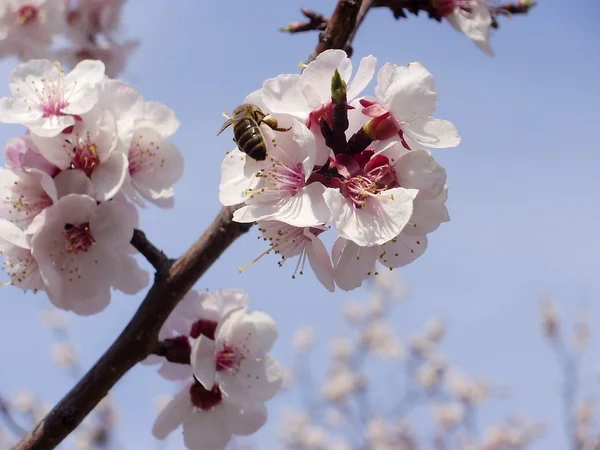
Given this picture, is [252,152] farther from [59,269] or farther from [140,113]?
[59,269]

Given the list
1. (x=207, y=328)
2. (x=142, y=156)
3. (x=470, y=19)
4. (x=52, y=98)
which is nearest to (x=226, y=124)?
(x=142, y=156)

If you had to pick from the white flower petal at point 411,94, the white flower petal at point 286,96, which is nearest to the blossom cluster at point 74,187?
the white flower petal at point 286,96

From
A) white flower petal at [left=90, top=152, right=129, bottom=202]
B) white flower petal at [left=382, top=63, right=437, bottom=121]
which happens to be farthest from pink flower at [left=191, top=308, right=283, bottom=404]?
white flower petal at [left=382, top=63, right=437, bottom=121]

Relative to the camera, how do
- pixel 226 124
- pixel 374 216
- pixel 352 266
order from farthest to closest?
1. pixel 226 124
2. pixel 352 266
3. pixel 374 216

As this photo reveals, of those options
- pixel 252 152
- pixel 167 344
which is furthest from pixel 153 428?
pixel 252 152

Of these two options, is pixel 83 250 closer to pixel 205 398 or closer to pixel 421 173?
pixel 205 398

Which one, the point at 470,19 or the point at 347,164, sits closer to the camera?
the point at 347,164

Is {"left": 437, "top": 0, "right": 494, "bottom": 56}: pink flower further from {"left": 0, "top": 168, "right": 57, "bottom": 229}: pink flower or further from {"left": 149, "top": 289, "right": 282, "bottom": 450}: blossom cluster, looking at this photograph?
{"left": 0, "top": 168, "right": 57, "bottom": 229}: pink flower

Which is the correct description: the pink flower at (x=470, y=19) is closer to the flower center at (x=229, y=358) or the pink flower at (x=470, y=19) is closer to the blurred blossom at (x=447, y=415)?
the flower center at (x=229, y=358)
